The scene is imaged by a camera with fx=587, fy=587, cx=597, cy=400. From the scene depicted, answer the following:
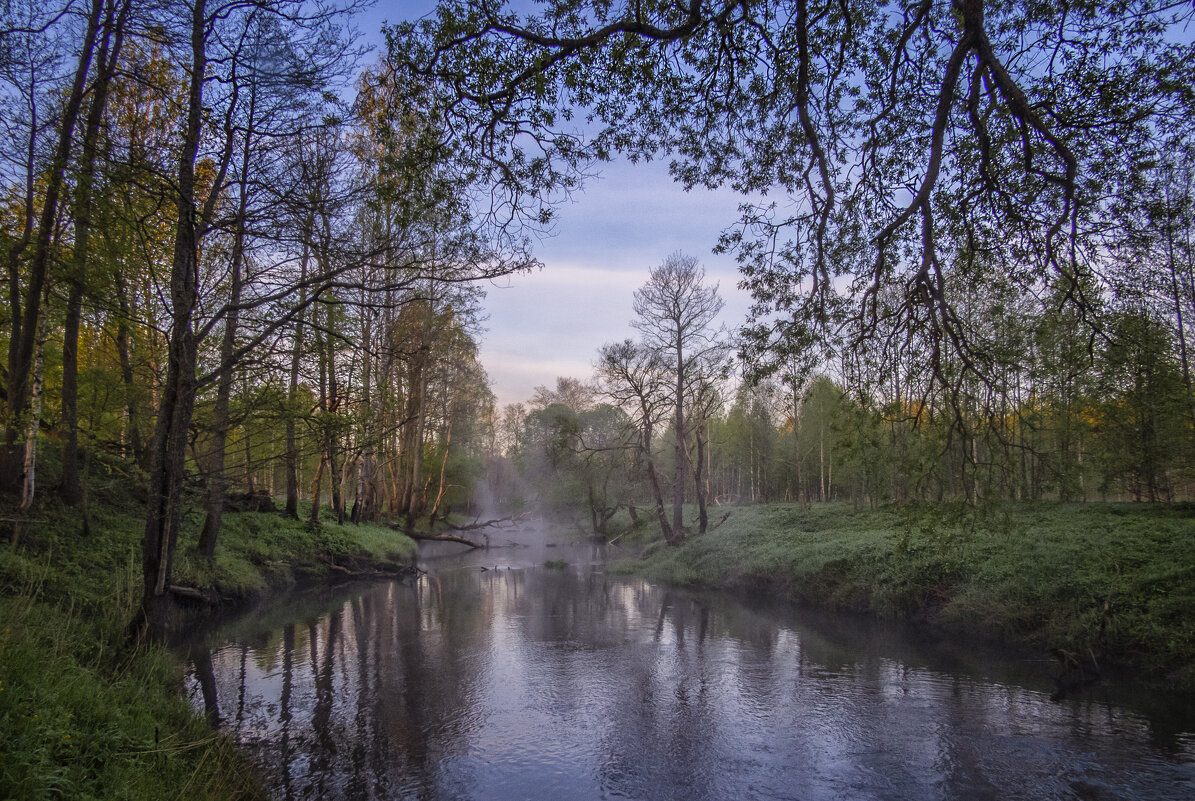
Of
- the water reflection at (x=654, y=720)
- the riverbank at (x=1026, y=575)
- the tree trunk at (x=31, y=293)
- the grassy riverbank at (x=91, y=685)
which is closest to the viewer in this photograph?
the grassy riverbank at (x=91, y=685)

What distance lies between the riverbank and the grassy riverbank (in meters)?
7.13

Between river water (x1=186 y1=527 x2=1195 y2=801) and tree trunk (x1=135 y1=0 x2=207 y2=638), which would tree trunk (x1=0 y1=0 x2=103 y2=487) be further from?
river water (x1=186 y1=527 x2=1195 y2=801)

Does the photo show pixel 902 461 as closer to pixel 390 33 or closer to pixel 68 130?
pixel 390 33

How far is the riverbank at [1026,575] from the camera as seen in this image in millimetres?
8086

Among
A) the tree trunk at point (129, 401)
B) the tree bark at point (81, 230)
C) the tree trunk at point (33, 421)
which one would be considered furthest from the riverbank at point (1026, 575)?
the tree trunk at point (129, 401)

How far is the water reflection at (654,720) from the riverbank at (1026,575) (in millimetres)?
1222

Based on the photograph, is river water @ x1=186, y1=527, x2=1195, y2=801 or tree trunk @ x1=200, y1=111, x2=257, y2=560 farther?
tree trunk @ x1=200, y1=111, x2=257, y2=560

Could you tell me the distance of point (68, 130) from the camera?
8047mm

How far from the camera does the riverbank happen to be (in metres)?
8.09

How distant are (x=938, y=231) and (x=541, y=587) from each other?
53.6 ft

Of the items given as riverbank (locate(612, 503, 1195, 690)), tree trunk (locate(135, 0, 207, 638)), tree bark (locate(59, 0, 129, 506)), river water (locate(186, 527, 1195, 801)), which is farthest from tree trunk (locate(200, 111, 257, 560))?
riverbank (locate(612, 503, 1195, 690))

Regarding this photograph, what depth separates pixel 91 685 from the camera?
484 cm

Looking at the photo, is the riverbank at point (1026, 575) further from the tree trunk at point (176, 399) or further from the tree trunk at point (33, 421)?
the tree trunk at point (33, 421)

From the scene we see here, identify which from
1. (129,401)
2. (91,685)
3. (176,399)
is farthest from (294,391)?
(91,685)
